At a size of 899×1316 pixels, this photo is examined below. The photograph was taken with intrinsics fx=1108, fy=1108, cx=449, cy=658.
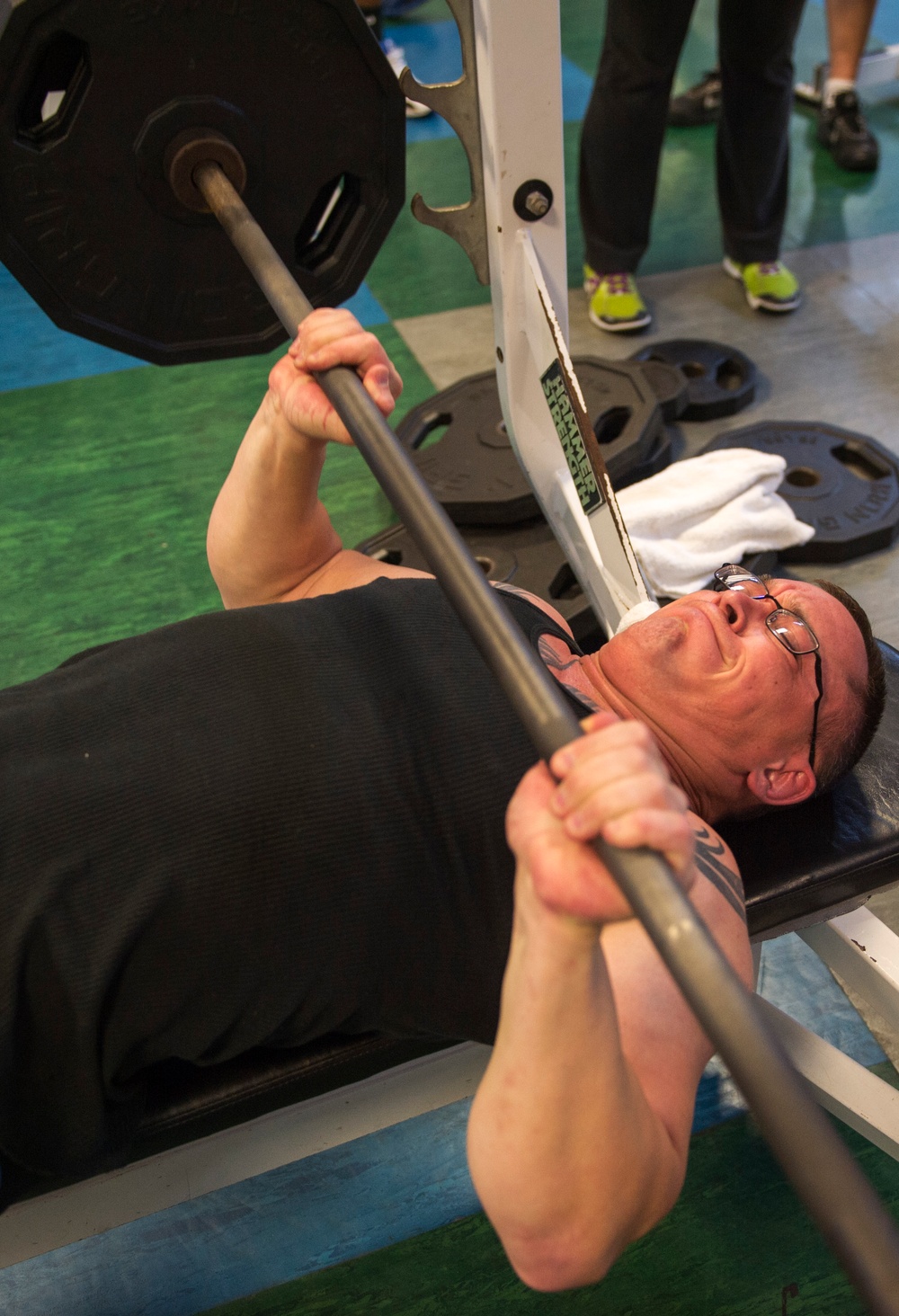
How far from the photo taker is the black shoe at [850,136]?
4.02 metres

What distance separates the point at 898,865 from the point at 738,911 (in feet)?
1.28

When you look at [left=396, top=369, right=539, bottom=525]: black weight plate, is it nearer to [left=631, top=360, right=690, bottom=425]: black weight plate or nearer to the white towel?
the white towel

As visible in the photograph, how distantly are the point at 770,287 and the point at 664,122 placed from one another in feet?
2.02

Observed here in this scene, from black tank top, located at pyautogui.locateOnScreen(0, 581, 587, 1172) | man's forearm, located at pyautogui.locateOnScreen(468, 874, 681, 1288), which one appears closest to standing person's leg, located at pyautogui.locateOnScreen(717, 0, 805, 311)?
black tank top, located at pyautogui.locateOnScreen(0, 581, 587, 1172)

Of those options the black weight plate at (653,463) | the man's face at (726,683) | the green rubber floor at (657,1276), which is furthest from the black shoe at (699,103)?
the green rubber floor at (657,1276)

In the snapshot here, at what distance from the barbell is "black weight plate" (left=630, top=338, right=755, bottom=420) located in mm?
1447

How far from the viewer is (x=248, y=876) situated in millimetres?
1206

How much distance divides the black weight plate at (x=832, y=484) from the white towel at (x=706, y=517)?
0.31ft

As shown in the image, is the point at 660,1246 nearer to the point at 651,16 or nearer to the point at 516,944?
the point at 516,944

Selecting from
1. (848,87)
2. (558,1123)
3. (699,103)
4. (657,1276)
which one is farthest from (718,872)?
(699,103)

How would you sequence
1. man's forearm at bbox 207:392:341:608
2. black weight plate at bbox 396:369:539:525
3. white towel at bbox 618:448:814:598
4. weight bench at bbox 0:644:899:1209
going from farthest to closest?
black weight plate at bbox 396:369:539:525
white towel at bbox 618:448:814:598
man's forearm at bbox 207:392:341:608
weight bench at bbox 0:644:899:1209

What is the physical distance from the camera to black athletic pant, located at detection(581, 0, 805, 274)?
9.38ft

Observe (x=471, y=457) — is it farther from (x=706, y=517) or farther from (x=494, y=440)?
(x=706, y=517)

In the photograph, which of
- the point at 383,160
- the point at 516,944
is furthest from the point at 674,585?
the point at 516,944
